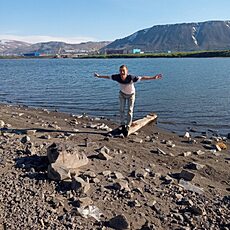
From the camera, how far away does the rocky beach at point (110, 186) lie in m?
7.35

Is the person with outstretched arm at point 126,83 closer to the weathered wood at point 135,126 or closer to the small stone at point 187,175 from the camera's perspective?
the weathered wood at point 135,126

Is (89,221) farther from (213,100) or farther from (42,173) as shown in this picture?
(213,100)

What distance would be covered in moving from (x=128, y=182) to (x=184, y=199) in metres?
1.47

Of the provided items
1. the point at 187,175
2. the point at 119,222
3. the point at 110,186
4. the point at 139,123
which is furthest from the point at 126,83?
the point at 119,222

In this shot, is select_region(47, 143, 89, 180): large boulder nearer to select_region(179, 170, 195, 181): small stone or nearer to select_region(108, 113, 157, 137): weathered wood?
select_region(179, 170, 195, 181): small stone

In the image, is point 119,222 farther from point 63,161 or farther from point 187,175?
point 187,175

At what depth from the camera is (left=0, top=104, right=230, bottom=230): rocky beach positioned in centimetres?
735

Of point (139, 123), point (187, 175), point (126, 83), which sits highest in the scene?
point (126, 83)

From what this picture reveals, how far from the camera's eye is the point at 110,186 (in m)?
8.73

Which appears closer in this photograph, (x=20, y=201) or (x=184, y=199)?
(x=20, y=201)

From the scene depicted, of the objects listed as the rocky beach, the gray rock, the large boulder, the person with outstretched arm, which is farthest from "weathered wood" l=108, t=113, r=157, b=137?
the gray rock

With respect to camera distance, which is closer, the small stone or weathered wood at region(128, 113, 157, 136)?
the small stone

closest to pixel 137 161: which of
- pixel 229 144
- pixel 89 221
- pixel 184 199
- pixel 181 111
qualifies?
pixel 184 199

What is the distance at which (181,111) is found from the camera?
79.5 feet
